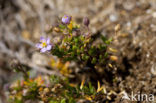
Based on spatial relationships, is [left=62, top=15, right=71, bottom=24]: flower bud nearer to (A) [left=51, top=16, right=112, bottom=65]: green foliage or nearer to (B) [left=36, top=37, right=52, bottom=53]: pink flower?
(A) [left=51, top=16, right=112, bottom=65]: green foliage

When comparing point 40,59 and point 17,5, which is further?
point 17,5

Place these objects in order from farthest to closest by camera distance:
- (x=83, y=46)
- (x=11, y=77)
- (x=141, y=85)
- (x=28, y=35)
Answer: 1. (x=28, y=35)
2. (x=11, y=77)
3. (x=141, y=85)
4. (x=83, y=46)

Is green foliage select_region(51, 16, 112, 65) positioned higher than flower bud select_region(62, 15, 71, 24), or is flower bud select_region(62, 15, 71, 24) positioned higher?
flower bud select_region(62, 15, 71, 24)

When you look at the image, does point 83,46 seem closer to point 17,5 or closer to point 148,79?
point 148,79

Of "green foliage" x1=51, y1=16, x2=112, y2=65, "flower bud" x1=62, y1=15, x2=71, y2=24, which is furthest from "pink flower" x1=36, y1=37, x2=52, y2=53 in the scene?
"flower bud" x1=62, y1=15, x2=71, y2=24

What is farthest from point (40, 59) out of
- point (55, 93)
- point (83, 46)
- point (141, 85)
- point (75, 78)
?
point (141, 85)

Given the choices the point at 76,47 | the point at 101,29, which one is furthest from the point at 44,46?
the point at 101,29

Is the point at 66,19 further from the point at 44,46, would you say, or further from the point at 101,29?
the point at 101,29

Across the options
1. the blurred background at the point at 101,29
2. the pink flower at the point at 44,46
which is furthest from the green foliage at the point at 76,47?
the blurred background at the point at 101,29

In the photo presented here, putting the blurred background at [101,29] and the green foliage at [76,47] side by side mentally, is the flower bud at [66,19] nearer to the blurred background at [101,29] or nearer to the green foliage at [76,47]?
the green foliage at [76,47]
